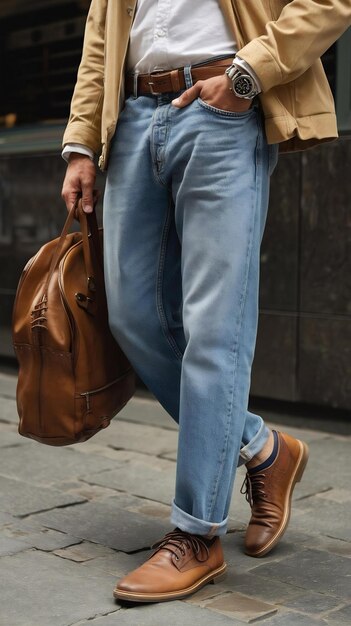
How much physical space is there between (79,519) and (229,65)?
1591mm

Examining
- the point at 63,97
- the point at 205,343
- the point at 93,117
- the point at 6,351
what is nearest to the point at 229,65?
the point at 93,117

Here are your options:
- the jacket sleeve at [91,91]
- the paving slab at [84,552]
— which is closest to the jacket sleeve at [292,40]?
the jacket sleeve at [91,91]

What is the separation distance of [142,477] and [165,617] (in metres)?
1.39

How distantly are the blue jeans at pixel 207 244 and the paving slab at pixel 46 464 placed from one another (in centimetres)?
126

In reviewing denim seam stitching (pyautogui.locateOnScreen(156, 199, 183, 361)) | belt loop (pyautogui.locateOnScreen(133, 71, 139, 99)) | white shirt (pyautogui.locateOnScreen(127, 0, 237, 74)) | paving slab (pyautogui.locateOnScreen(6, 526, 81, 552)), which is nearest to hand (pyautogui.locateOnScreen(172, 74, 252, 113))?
white shirt (pyautogui.locateOnScreen(127, 0, 237, 74))

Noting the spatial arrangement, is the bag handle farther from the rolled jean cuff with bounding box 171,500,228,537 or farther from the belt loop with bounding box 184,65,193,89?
the rolled jean cuff with bounding box 171,500,228,537

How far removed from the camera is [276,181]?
185 inches

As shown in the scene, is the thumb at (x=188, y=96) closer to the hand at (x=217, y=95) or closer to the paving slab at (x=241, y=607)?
the hand at (x=217, y=95)

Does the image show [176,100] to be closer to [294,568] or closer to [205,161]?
[205,161]

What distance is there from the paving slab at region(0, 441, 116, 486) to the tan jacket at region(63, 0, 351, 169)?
1.45m

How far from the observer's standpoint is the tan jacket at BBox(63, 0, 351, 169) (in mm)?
2531

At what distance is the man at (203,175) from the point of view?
2586 millimetres

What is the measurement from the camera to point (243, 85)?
2.54 meters

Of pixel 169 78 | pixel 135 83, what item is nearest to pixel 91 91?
pixel 135 83
